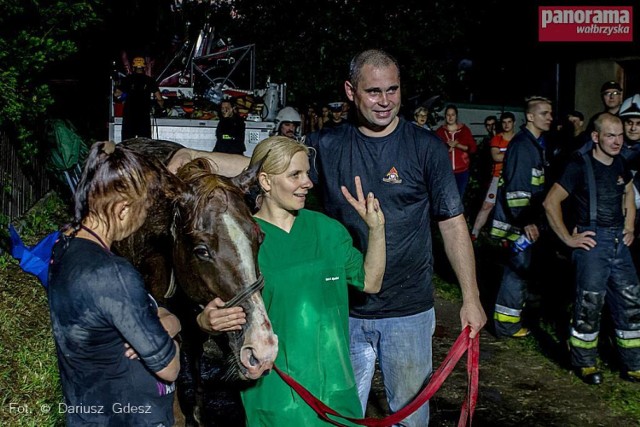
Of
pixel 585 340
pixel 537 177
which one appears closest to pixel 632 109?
pixel 537 177

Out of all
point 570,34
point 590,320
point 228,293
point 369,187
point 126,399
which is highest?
point 570,34

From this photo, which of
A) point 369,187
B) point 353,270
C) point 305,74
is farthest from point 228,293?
point 305,74

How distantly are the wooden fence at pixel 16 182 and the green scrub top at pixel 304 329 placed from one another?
5653mm

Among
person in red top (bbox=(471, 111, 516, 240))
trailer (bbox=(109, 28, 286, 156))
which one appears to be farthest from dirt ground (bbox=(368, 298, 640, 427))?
trailer (bbox=(109, 28, 286, 156))

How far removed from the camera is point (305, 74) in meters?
20.6

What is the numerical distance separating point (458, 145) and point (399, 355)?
29.4 feet

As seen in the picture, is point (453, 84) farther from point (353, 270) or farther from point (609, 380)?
point (353, 270)

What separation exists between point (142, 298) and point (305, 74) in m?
18.4

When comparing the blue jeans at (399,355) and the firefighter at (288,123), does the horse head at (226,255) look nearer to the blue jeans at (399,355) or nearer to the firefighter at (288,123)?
the blue jeans at (399,355)

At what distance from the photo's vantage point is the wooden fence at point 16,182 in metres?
9.26

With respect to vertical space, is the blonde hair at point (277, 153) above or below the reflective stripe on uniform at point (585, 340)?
above

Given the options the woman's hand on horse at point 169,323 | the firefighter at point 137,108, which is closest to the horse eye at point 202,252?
the woman's hand on horse at point 169,323

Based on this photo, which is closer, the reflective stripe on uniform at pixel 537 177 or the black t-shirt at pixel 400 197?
the black t-shirt at pixel 400 197

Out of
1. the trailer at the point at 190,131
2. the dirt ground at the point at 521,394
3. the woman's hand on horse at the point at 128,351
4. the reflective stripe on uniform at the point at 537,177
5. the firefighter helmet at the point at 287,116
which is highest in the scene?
the firefighter helmet at the point at 287,116
